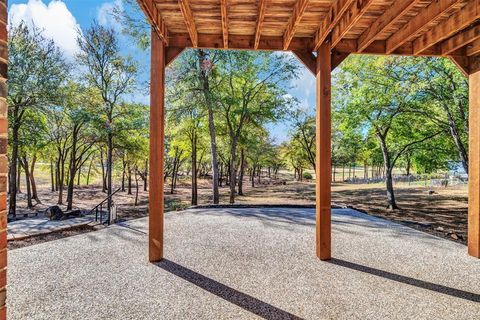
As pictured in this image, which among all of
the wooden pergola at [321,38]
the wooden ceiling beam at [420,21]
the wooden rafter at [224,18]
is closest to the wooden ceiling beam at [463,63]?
the wooden pergola at [321,38]

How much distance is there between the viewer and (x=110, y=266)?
3.57 meters

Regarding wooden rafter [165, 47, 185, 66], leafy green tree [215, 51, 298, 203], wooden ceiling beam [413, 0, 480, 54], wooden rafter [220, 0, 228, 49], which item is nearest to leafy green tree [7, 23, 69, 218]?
leafy green tree [215, 51, 298, 203]

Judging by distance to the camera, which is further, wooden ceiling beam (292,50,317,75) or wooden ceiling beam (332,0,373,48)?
wooden ceiling beam (292,50,317,75)

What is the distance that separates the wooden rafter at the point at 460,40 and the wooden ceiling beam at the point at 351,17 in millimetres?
1833

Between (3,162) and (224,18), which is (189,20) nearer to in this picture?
(224,18)

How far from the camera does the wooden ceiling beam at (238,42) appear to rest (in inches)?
160

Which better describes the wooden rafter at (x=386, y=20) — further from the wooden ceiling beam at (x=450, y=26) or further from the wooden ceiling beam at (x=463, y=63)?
the wooden ceiling beam at (x=463, y=63)

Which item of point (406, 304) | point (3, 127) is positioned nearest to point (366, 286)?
point (406, 304)

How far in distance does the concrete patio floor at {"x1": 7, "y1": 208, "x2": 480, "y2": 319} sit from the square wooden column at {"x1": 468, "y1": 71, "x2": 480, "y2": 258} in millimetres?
317

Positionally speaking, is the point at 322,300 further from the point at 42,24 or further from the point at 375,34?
the point at 42,24

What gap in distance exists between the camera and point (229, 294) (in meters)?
2.88

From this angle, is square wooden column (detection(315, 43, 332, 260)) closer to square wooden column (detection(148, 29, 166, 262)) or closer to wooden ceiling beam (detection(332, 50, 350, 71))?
wooden ceiling beam (detection(332, 50, 350, 71))

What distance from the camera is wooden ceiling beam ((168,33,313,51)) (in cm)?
407

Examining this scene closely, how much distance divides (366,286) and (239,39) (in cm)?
398
